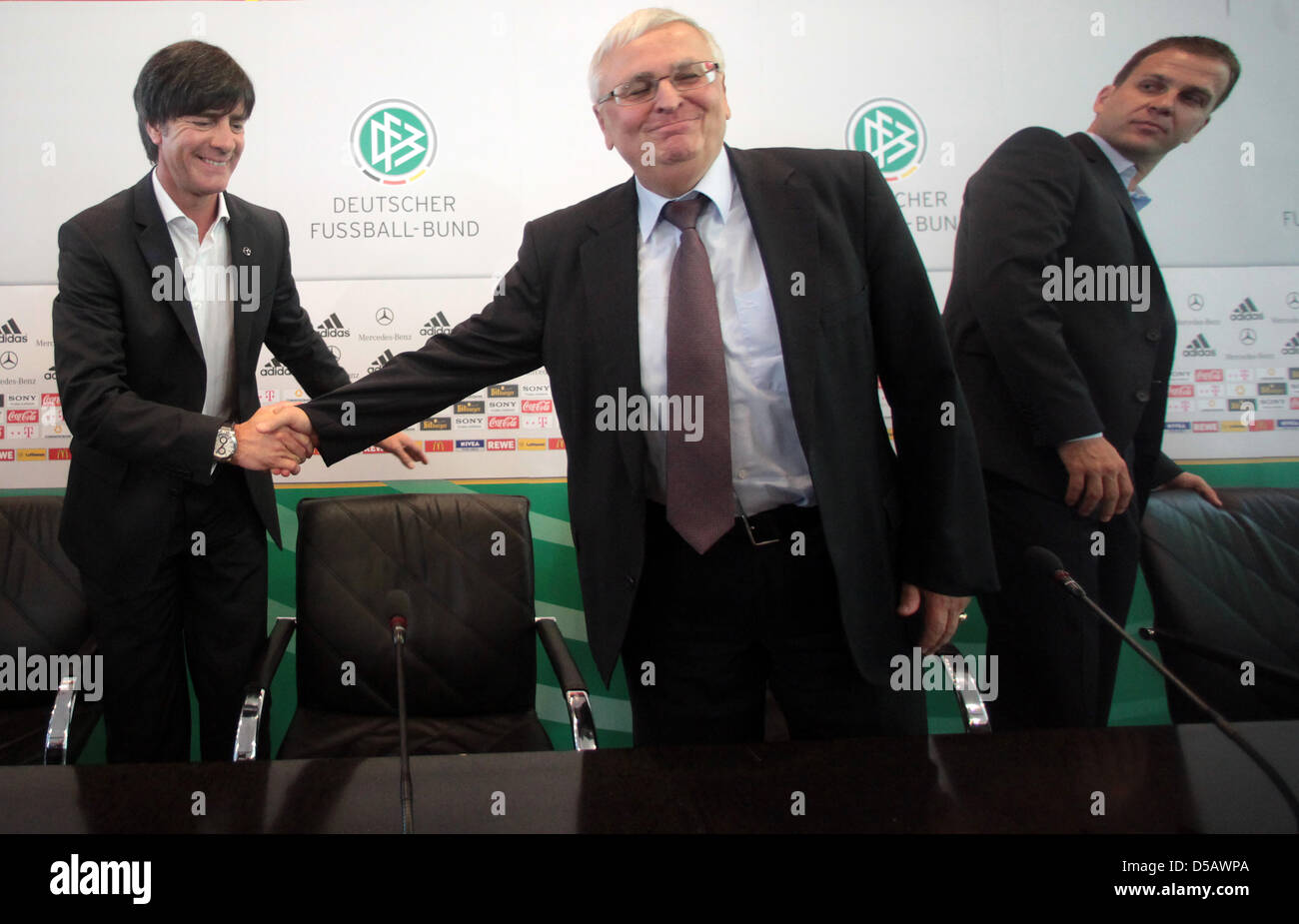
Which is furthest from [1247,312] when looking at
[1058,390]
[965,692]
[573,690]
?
[573,690]

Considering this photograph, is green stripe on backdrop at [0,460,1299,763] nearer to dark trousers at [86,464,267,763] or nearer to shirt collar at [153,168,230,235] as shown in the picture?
dark trousers at [86,464,267,763]

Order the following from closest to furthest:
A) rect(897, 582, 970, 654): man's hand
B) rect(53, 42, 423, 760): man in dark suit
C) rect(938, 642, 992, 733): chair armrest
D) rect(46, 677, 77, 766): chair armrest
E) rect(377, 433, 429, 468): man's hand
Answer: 1. rect(897, 582, 970, 654): man's hand
2. rect(938, 642, 992, 733): chair armrest
3. rect(46, 677, 77, 766): chair armrest
4. rect(53, 42, 423, 760): man in dark suit
5. rect(377, 433, 429, 468): man's hand

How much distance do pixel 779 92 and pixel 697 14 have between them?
0.35 m

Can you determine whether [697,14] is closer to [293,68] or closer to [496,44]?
[496,44]

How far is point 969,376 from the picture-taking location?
2240mm

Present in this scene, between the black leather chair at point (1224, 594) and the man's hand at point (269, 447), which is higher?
the man's hand at point (269, 447)

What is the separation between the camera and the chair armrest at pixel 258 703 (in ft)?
5.83

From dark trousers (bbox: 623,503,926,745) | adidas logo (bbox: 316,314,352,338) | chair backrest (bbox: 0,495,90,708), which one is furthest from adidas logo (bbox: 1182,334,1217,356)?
chair backrest (bbox: 0,495,90,708)

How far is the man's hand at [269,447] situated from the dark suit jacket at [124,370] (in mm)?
124

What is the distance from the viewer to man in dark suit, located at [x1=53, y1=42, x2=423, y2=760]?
2020 mm

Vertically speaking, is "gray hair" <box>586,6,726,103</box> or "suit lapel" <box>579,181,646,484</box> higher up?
"gray hair" <box>586,6,726,103</box>
